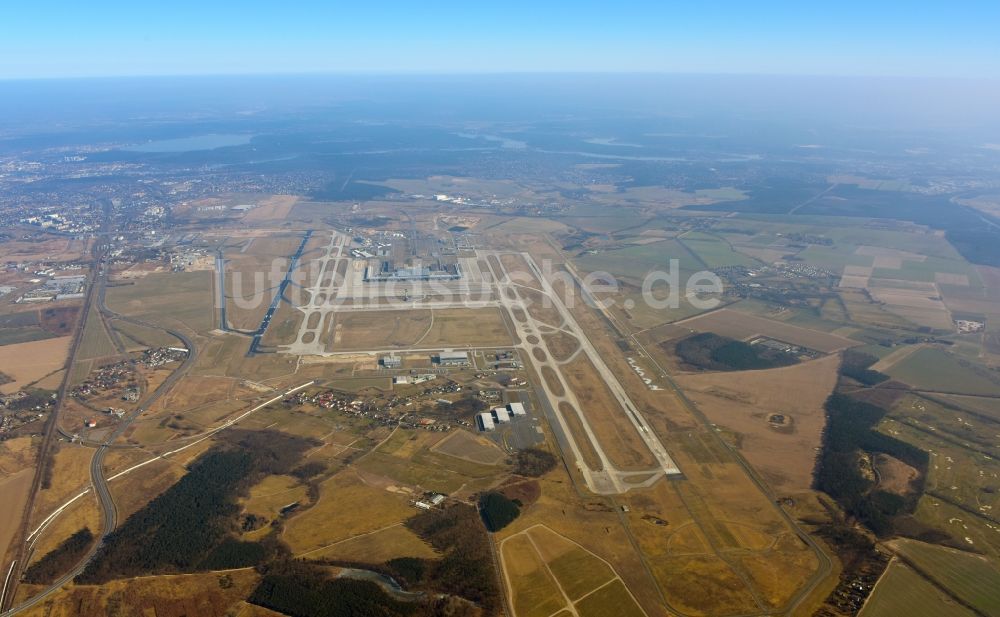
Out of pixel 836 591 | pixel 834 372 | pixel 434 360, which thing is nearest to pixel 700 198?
pixel 834 372

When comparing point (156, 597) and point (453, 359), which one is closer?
point (156, 597)

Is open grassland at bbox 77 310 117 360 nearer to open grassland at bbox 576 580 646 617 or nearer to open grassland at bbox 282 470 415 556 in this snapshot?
open grassland at bbox 282 470 415 556

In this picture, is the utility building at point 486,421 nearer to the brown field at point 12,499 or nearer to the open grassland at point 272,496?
the open grassland at point 272,496

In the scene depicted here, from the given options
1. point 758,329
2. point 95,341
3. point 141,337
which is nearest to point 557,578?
point 758,329

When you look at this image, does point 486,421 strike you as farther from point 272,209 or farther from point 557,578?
point 272,209

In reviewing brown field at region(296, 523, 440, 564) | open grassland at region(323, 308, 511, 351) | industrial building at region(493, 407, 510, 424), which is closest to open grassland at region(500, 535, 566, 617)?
brown field at region(296, 523, 440, 564)

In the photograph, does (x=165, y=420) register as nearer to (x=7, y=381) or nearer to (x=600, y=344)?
(x=7, y=381)
